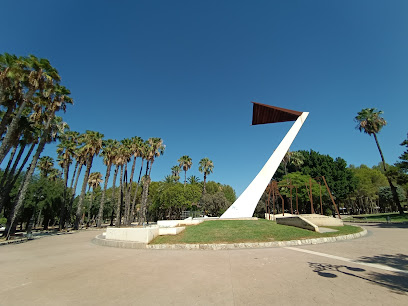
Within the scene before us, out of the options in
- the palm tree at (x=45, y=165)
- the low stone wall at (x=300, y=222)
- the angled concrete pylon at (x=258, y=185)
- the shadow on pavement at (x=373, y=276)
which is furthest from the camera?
the palm tree at (x=45, y=165)

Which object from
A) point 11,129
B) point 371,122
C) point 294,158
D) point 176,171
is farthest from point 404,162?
point 176,171

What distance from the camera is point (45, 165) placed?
3784 centimetres

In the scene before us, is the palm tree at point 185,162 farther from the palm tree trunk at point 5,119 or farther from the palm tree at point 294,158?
the palm tree trunk at point 5,119

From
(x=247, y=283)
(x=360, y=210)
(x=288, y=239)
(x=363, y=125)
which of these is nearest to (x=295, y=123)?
(x=288, y=239)

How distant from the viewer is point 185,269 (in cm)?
567

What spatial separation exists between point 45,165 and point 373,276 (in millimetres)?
48070

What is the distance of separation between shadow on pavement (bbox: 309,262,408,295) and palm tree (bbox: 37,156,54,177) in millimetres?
46436

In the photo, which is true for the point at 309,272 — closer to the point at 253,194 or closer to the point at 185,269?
the point at 185,269

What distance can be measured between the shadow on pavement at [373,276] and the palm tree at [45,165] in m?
46.4

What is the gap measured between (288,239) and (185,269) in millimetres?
6660

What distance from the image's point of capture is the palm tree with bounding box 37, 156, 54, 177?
37.2m

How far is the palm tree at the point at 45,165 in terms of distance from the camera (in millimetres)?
37219

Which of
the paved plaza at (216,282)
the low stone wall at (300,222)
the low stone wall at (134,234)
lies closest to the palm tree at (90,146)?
the low stone wall at (134,234)

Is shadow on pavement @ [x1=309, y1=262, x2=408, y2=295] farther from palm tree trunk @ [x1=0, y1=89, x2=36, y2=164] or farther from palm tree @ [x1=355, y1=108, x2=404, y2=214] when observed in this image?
palm tree @ [x1=355, y1=108, x2=404, y2=214]
